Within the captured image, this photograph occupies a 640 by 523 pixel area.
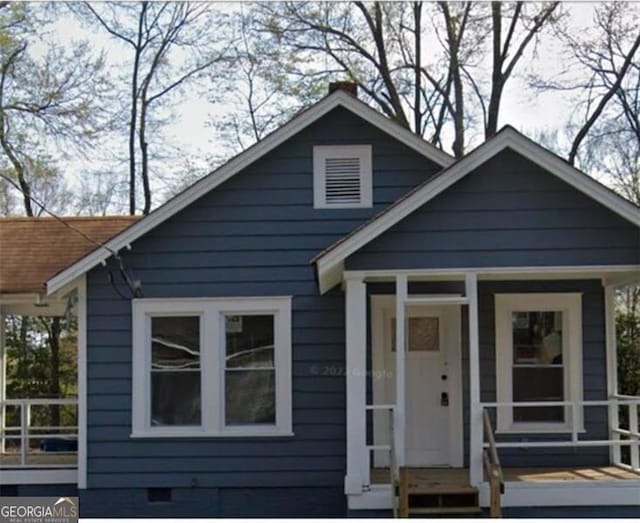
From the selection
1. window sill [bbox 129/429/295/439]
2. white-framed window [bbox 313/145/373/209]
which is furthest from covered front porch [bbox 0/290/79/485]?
white-framed window [bbox 313/145/373/209]

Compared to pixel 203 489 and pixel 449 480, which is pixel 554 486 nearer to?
pixel 449 480

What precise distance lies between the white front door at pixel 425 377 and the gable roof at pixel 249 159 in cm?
179

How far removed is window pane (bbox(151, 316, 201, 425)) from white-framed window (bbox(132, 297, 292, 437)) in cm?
1

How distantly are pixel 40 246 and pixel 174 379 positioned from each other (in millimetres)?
3148

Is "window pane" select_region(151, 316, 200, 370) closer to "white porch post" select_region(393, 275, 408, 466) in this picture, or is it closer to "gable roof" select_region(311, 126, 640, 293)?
"gable roof" select_region(311, 126, 640, 293)

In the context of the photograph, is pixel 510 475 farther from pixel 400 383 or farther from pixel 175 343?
pixel 175 343

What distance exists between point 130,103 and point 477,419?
1458 centimetres

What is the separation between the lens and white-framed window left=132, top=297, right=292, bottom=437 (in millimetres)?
10047

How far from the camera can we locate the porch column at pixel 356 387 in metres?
8.49

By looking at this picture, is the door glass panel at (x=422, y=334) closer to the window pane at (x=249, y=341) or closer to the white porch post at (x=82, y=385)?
the window pane at (x=249, y=341)

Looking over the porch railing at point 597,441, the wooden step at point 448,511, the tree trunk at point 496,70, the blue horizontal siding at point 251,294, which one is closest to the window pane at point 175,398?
the blue horizontal siding at point 251,294

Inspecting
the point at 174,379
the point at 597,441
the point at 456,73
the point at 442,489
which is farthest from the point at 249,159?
the point at 456,73

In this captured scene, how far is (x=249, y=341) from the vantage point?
10164 mm

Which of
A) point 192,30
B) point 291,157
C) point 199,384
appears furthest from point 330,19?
point 199,384
